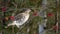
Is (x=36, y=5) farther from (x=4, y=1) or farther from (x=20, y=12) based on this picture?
(x=4, y=1)

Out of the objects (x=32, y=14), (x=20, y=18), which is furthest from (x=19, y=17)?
(x=32, y=14)

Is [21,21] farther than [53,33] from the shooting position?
No

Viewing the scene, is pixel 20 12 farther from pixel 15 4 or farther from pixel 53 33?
pixel 53 33

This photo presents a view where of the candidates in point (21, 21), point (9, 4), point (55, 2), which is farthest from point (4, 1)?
point (55, 2)

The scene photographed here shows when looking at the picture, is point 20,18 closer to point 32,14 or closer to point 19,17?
point 19,17

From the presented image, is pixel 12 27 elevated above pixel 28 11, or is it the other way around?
pixel 28 11

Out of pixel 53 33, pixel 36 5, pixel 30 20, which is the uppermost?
pixel 36 5
